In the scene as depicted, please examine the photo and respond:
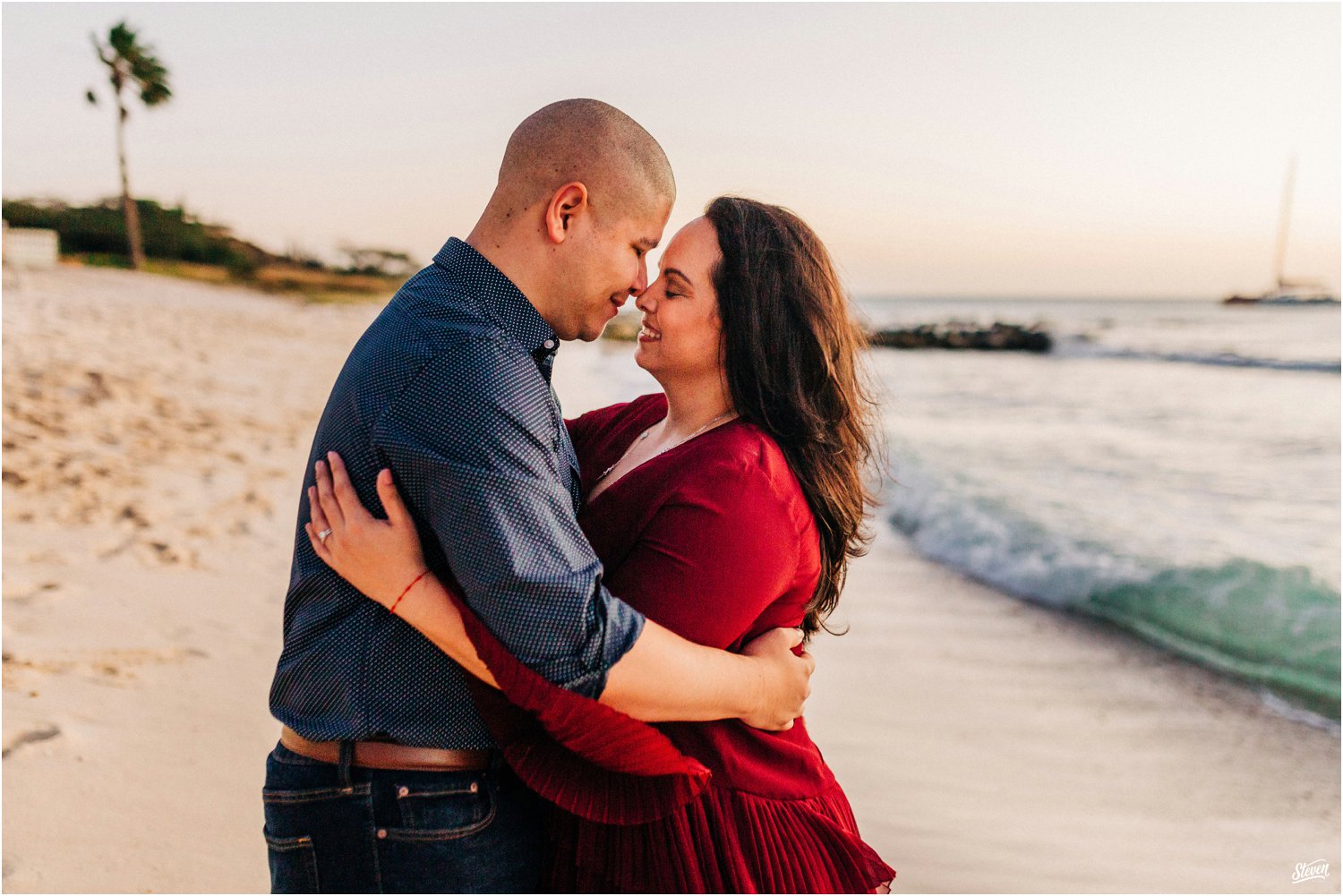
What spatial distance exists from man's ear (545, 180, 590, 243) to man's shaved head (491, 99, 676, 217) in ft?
0.08

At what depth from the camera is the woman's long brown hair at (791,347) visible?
80.2 inches

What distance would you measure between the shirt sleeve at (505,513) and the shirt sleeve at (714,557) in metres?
0.17

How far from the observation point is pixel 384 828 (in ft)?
5.36

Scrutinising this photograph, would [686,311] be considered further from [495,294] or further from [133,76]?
[133,76]

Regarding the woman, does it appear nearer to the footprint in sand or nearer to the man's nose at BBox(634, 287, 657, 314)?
the man's nose at BBox(634, 287, 657, 314)

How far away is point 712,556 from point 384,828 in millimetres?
714

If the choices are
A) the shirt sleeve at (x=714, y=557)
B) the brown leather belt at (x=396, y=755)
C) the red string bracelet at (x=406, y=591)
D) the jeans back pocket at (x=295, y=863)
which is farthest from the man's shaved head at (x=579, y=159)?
the jeans back pocket at (x=295, y=863)

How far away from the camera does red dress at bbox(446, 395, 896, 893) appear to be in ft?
5.36

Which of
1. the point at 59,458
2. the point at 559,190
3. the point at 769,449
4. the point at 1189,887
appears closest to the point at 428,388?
the point at 559,190

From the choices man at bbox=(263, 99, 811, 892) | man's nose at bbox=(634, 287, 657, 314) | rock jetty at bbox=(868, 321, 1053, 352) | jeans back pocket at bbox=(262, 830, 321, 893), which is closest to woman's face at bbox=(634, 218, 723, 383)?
man's nose at bbox=(634, 287, 657, 314)

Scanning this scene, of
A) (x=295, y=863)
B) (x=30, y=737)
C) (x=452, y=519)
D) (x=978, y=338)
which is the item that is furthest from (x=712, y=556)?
(x=978, y=338)

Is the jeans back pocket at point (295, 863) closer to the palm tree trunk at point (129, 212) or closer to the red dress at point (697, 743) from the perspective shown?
the red dress at point (697, 743)

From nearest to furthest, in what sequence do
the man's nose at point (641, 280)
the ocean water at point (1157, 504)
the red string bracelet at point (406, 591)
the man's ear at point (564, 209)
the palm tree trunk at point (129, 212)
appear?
the red string bracelet at point (406, 591), the man's ear at point (564, 209), the man's nose at point (641, 280), the ocean water at point (1157, 504), the palm tree trunk at point (129, 212)

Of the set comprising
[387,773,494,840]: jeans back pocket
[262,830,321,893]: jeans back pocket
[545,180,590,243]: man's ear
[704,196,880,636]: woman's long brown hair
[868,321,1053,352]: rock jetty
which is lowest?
[868,321,1053,352]: rock jetty
